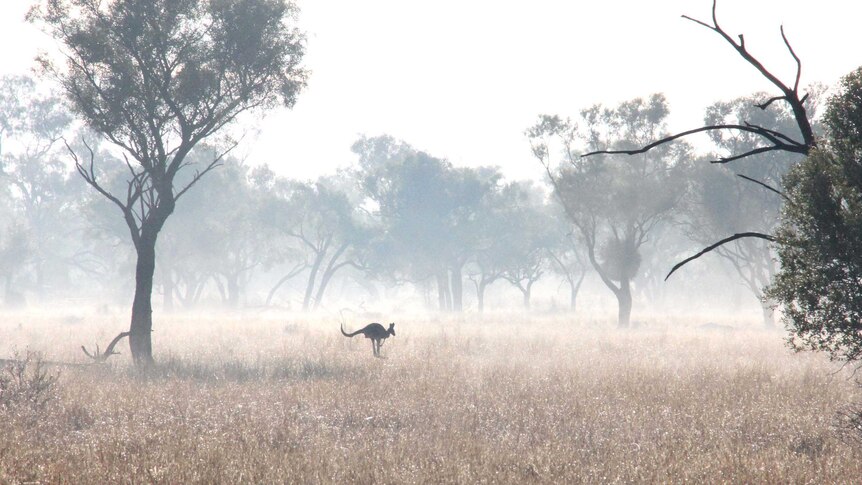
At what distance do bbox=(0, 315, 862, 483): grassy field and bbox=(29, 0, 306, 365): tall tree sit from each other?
4450 mm

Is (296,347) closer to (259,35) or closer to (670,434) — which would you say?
(259,35)

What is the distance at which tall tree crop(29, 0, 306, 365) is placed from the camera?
58.9 ft

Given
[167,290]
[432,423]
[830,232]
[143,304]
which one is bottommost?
[432,423]

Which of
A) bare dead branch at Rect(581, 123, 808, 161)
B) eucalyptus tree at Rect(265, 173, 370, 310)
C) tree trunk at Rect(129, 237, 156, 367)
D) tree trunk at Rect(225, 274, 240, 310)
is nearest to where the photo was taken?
bare dead branch at Rect(581, 123, 808, 161)

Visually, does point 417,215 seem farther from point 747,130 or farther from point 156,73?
point 747,130

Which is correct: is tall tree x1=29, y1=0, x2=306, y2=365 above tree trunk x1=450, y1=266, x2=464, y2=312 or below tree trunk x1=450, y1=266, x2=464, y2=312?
above

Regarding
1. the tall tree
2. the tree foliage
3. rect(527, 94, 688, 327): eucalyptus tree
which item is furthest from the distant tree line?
the tree foliage

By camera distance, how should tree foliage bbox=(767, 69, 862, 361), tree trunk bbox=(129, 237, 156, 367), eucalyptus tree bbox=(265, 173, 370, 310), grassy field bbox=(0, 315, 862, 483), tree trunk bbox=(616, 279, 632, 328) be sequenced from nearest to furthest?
1. grassy field bbox=(0, 315, 862, 483)
2. tree foliage bbox=(767, 69, 862, 361)
3. tree trunk bbox=(129, 237, 156, 367)
4. tree trunk bbox=(616, 279, 632, 328)
5. eucalyptus tree bbox=(265, 173, 370, 310)

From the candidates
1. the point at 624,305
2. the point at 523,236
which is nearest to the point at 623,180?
the point at 624,305

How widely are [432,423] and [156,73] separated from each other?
13.9 meters

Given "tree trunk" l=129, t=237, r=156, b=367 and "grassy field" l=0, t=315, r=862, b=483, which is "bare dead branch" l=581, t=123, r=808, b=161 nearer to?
"grassy field" l=0, t=315, r=862, b=483

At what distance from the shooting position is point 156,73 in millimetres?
18625

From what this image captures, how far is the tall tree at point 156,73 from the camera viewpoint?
17938 mm

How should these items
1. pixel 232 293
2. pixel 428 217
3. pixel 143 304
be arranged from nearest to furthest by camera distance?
pixel 143 304 < pixel 428 217 < pixel 232 293
